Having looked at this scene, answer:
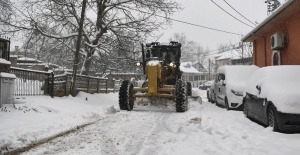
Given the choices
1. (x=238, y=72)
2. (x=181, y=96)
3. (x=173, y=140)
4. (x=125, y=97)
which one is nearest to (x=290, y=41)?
(x=238, y=72)

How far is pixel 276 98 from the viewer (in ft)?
25.3

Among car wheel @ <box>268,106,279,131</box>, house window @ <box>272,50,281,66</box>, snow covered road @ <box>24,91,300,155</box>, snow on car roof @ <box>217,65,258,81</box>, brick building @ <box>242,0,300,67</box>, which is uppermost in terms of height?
brick building @ <box>242,0,300,67</box>

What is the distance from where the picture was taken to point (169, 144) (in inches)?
249

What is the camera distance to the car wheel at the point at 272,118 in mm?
7589

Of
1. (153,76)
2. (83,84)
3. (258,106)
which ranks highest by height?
(153,76)

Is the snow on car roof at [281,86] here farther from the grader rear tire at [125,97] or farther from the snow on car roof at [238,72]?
the grader rear tire at [125,97]

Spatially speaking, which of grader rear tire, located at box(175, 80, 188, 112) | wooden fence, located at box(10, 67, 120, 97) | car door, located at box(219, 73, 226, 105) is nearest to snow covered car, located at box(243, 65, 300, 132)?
grader rear tire, located at box(175, 80, 188, 112)

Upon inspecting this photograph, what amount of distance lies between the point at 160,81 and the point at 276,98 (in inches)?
239

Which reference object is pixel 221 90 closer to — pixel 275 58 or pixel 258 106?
pixel 275 58

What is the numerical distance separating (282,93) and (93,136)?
4.30 metres

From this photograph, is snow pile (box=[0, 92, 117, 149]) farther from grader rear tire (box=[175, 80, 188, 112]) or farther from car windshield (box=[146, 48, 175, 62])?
car windshield (box=[146, 48, 175, 62])

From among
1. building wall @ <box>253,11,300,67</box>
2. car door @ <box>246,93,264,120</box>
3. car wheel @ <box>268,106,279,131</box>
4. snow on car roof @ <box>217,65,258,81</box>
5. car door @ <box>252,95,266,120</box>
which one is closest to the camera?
car wheel @ <box>268,106,279,131</box>

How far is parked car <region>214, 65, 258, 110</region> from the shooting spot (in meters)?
13.1

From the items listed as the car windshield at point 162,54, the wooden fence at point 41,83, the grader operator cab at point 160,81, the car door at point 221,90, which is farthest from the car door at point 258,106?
the wooden fence at point 41,83
